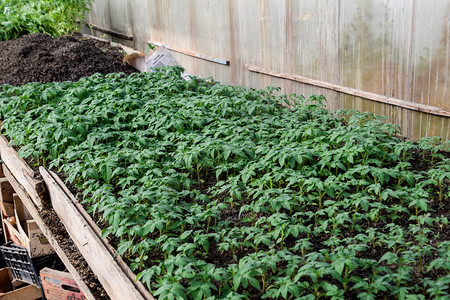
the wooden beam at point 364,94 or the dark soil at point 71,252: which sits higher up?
the wooden beam at point 364,94

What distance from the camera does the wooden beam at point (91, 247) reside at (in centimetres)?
330

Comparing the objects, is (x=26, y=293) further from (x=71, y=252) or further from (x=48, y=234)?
(x=71, y=252)

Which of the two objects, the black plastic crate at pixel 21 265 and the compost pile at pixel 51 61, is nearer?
the black plastic crate at pixel 21 265

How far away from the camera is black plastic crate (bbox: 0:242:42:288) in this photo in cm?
550

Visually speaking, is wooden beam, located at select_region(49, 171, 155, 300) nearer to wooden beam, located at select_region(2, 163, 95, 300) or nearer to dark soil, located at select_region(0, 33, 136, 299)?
wooden beam, located at select_region(2, 163, 95, 300)

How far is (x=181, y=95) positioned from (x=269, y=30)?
1873 millimetres

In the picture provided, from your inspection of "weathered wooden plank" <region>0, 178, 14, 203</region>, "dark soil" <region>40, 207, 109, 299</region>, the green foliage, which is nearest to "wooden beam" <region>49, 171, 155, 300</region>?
"dark soil" <region>40, 207, 109, 299</region>

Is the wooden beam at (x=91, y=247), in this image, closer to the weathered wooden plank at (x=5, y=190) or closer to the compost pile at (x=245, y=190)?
the compost pile at (x=245, y=190)

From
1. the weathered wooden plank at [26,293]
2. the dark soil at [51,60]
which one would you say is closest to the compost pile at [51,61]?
the dark soil at [51,60]

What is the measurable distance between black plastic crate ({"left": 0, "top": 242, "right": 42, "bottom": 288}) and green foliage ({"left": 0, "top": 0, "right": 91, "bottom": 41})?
21.0ft

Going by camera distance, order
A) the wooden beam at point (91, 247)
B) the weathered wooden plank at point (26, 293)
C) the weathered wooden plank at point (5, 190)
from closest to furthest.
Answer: the wooden beam at point (91, 247), the weathered wooden plank at point (26, 293), the weathered wooden plank at point (5, 190)

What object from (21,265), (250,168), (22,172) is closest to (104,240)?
(250,168)

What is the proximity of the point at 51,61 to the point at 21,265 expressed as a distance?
163 inches

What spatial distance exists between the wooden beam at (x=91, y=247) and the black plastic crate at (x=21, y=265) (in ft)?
3.51
